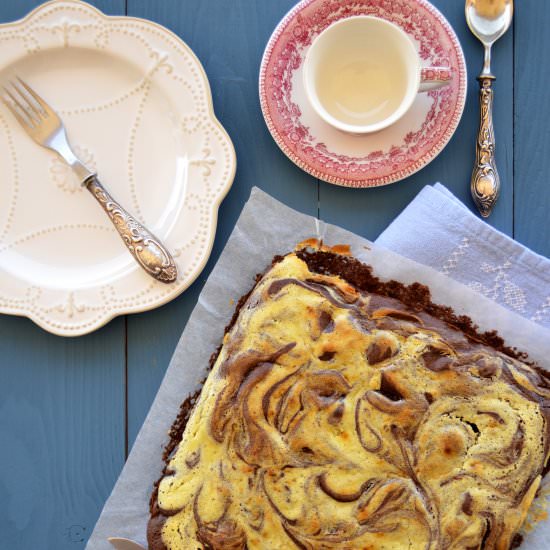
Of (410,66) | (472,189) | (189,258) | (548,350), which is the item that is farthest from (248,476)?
(410,66)

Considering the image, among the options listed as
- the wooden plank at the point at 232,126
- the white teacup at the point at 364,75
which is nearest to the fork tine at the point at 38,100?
the wooden plank at the point at 232,126

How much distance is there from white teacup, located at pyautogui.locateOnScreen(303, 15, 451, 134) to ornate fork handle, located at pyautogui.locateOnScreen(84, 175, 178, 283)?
475 millimetres

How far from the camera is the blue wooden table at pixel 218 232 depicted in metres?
1.64

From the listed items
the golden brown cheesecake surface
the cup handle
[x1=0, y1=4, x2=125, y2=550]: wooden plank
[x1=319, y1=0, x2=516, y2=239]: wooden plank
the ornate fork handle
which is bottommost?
[x1=0, y1=4, x2=125, y2=550]: wooden plank

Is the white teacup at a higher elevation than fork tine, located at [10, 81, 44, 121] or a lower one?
higher

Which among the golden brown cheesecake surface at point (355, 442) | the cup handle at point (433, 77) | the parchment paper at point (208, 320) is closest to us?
the golden brown cheesecake surface at point (355, 442)

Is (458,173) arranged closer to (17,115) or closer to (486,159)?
(486,159)

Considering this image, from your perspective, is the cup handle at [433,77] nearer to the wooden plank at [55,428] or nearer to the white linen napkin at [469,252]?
the white linen napkin at [469,252]

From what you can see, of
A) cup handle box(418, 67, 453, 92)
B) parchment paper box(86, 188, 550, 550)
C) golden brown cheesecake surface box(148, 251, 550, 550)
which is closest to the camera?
golden brown cheesecake surface box(148, 251, 550, 550)

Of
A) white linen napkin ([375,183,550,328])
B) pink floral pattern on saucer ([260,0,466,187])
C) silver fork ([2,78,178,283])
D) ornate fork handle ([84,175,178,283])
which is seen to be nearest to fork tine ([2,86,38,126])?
silver fork ([2,78,178,283])

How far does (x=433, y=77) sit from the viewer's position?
1.49 m

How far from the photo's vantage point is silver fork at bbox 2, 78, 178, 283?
1565 millimetres

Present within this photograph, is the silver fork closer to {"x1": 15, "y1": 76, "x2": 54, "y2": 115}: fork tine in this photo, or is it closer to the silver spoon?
{"x1": 15, "y1": 76, "x2": 54, "y2": 115}: fork tine

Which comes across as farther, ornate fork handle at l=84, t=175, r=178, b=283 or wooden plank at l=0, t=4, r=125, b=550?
wooden plank at l=0, t=4, r=125, b=550
